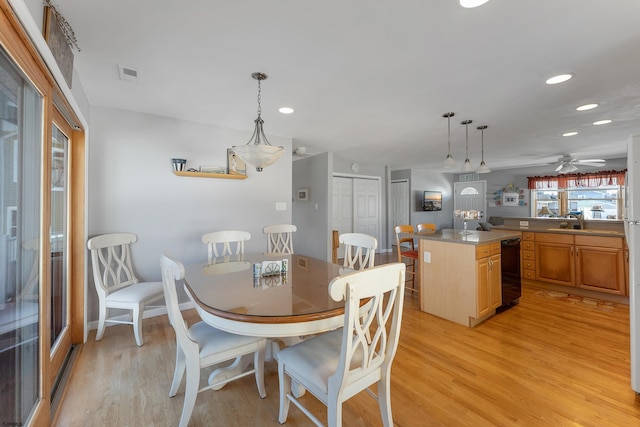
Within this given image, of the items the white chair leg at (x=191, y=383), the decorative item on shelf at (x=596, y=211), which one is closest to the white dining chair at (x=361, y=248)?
the white chair leg at (x=191, y=383)

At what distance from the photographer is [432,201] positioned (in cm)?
817

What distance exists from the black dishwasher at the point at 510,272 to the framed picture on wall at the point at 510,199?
5675mm

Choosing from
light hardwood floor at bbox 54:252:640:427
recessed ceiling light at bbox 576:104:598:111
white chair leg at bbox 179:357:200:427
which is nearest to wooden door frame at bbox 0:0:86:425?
light hardwood floor at bbox 54:252:640:427

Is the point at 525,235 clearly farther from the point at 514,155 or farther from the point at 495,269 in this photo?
the point at 514,155

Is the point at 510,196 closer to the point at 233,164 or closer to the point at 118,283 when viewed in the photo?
the point at 233,164

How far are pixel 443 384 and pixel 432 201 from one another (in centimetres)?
693

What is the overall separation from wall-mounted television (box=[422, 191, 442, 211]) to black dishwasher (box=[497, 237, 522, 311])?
4.79m

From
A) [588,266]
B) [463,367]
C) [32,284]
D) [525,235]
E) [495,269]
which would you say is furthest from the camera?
[525,235]

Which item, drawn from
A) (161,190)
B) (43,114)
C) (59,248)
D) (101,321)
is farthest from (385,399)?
(161,190)

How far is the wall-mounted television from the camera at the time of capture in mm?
7969

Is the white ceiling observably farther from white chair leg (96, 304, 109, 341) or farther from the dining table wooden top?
white chair leg (96, 304, 109, 341)

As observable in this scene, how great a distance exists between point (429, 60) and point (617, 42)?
3.71ft

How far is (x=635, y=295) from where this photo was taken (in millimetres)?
1733

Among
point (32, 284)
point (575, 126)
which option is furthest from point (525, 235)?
point (32, 284)
